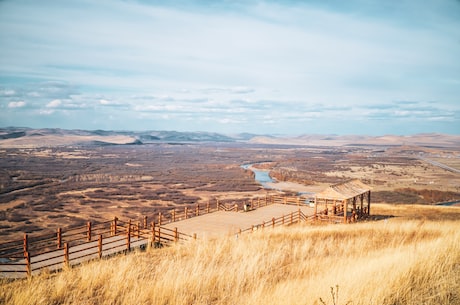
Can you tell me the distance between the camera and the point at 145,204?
4500 cm

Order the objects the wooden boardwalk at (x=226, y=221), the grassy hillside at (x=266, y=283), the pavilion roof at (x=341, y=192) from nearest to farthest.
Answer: the grassy hillside at (x=266, y=283)
the wooden boardwalk at (x=226, y=221)
the pavilion roof at (x=341, y=192)

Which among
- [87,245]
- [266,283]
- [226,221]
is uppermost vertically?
[266,283]

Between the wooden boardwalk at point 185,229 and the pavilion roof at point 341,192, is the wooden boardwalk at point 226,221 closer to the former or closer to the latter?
the wooden boardwalk at point 185,229

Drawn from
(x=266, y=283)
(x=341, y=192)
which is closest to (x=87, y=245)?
(x=266, y=283)

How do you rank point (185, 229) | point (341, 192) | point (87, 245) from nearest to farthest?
point (87, 245), point (185, 229), point (341, 192)

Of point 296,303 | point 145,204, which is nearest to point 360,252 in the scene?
point 296,303

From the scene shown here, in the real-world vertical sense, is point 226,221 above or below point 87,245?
below

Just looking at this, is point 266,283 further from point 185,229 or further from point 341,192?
point 341,192

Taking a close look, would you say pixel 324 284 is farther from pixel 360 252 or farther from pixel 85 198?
pixel 85 198

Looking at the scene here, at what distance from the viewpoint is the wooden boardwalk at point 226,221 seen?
20777 mm

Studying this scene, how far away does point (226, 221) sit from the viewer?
953 inches

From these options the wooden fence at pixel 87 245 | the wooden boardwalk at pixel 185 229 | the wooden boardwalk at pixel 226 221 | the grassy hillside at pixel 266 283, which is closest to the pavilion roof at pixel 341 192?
the wooden fence at pixel 87 245

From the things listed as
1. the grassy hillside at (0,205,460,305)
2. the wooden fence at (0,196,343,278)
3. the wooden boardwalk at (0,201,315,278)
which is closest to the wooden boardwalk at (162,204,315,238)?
the wooden boardwalk at (0,201,315,278)

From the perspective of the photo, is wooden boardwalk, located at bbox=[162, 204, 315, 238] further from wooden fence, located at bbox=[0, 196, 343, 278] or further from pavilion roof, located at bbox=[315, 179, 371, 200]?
pavilion roof, located at bbox=[315, 179, 371, 200]
